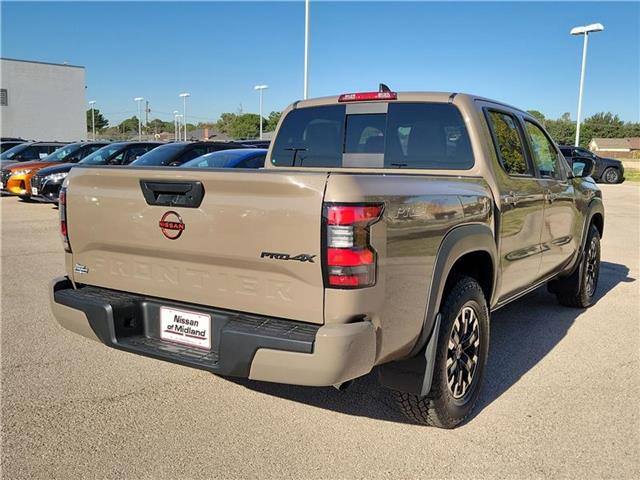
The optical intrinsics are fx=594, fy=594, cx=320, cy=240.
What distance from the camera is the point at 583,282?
19.8 feet

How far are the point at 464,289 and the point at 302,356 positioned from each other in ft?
4.14

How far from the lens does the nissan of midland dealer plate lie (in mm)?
2945

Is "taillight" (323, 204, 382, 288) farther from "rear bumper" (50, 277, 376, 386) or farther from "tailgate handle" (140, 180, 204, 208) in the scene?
"tailgate handle" (140, 180, 204, 208)

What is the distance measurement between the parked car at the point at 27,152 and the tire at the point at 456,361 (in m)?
17.1

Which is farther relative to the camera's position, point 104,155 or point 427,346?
point 104,155

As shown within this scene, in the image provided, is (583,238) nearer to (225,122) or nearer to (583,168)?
(583,168)

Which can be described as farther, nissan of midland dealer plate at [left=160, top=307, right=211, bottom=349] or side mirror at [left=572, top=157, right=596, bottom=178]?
side mirror at [left=572, top=157, right=596, bottom=178]

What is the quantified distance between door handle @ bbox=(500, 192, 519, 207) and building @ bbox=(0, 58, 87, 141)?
158 feet

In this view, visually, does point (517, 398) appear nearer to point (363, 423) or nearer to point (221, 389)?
point (363, 423)

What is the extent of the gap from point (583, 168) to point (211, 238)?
4276 mm

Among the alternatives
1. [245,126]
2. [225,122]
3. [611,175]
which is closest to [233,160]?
[611,175]

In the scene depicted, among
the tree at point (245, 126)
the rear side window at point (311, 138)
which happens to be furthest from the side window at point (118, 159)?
the tree at point (245, 126)

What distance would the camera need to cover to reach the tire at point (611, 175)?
26.3 m

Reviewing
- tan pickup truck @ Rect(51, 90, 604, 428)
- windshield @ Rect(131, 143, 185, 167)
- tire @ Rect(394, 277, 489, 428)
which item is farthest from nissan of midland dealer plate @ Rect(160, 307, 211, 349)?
windshield @ Rect(131, 143, 185, 167)
